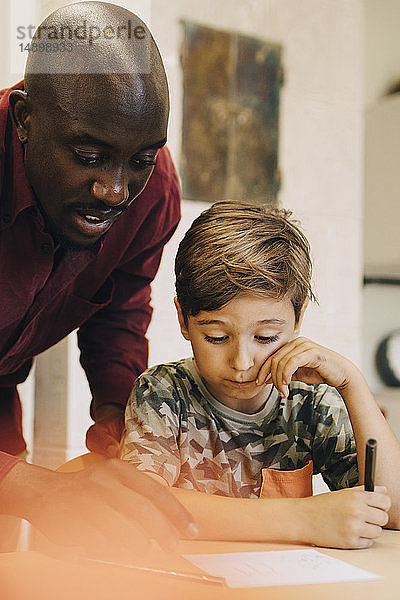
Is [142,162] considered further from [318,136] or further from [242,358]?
[318,136]

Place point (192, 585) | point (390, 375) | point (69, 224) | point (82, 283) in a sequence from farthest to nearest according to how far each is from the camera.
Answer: point (390, 375) → point (82, 283) → point (69, 224) → point (192, 585)

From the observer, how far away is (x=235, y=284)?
568mm

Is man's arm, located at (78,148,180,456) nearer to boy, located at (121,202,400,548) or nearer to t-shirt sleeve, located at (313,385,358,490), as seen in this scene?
boy, located at (121,202,400,548)

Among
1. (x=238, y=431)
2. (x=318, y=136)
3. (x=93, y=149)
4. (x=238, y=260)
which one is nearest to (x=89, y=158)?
(x=93, y=149)

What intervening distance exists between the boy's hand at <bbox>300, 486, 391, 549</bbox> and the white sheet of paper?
19 mm

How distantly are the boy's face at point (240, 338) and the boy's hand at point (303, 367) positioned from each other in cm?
1

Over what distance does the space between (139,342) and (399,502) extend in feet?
1.00

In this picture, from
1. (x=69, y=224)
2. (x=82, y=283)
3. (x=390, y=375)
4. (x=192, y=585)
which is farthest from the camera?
(x=390, y=375)

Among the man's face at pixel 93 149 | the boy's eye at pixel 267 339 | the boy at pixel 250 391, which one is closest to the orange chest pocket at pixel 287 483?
the boy at pixel 250 391

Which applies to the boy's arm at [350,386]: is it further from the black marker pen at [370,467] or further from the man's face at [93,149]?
the man's face at [93,149]

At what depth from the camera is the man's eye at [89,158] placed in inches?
19.3

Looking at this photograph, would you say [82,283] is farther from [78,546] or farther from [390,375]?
[390,375]

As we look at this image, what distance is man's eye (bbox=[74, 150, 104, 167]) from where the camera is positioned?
1.61ft

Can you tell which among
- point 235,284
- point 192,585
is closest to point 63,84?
point 235,284
